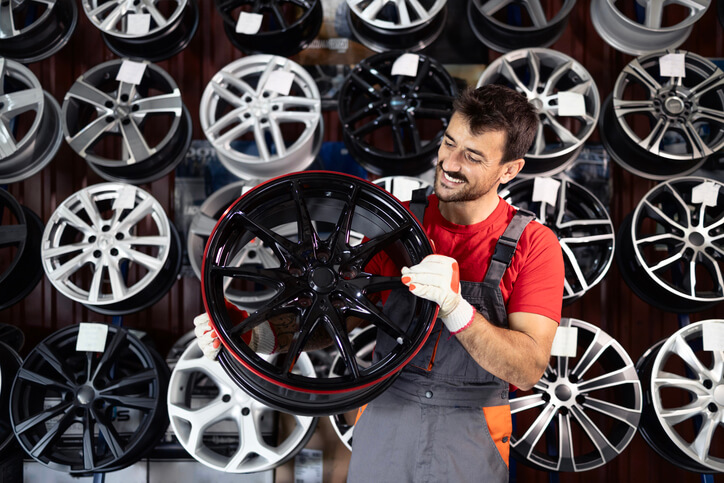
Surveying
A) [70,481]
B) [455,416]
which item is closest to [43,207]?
[70,481]

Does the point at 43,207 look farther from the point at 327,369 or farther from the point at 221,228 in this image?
the point at 221,228

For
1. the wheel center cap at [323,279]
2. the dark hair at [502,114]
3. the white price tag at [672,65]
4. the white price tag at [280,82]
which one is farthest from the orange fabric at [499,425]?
the white price tag at [672,65]

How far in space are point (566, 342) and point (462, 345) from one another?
1.44 m

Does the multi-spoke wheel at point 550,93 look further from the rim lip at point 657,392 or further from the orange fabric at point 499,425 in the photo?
the orange fabric at point 499,425

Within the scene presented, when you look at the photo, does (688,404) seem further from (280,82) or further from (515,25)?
(280,82)

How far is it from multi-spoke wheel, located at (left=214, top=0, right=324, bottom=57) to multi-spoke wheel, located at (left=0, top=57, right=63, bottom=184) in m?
1.30

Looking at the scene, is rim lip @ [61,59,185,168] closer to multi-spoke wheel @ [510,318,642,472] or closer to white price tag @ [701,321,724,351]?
multi-spoke wheel @ [510,318,642,472]

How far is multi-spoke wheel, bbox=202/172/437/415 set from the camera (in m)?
1.54

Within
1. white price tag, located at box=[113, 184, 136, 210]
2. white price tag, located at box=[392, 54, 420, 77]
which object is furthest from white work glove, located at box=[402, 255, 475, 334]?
white price tag, located at box=[113, 184, 136, 210]

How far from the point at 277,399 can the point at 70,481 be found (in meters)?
2.73

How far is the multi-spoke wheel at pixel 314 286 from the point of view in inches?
60.6

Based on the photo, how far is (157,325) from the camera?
3.47 m

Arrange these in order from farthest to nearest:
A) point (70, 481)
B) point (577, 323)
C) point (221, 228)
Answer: point (70, 481)
point (577, 323)
point (221, 228)

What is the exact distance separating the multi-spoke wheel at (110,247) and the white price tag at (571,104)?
2508 mm
